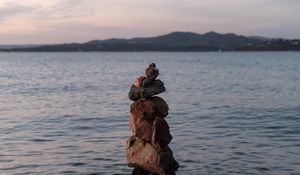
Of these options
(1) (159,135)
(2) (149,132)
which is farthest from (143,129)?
(1) (159,135)

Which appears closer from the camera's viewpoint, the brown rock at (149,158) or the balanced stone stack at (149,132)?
the brown rock at (149,158)

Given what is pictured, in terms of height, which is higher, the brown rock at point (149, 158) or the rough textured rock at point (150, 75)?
the rough textured rock at point (150, 75)

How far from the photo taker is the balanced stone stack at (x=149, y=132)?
22.5 meters

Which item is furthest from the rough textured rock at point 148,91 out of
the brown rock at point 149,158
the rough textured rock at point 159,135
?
the brown rock at point 149,158

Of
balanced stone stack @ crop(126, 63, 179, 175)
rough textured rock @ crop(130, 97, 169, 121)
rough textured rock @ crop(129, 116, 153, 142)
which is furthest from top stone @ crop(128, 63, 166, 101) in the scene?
rough textured rock @ crop(129, 116, 153, 142)

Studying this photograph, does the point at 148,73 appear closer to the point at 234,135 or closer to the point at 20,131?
the point at 234,135

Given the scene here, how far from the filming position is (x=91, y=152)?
95.9ft

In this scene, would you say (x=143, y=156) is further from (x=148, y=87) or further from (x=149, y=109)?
(x=148, y=87)

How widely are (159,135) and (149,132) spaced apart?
0.51m

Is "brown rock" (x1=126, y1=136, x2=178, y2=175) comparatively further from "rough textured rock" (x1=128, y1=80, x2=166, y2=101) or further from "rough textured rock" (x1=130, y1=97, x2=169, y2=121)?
"rough textured rock" (x1=128, y1=80, x2=166, y2=101)

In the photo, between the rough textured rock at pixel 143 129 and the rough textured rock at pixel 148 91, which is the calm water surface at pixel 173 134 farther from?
the rough textured rock at pixel 148 91

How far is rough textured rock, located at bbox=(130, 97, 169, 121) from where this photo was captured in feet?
75.6

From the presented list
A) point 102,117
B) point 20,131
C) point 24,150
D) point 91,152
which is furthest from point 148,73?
point 102,117

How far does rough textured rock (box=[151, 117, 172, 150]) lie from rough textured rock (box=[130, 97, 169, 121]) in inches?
17.6
